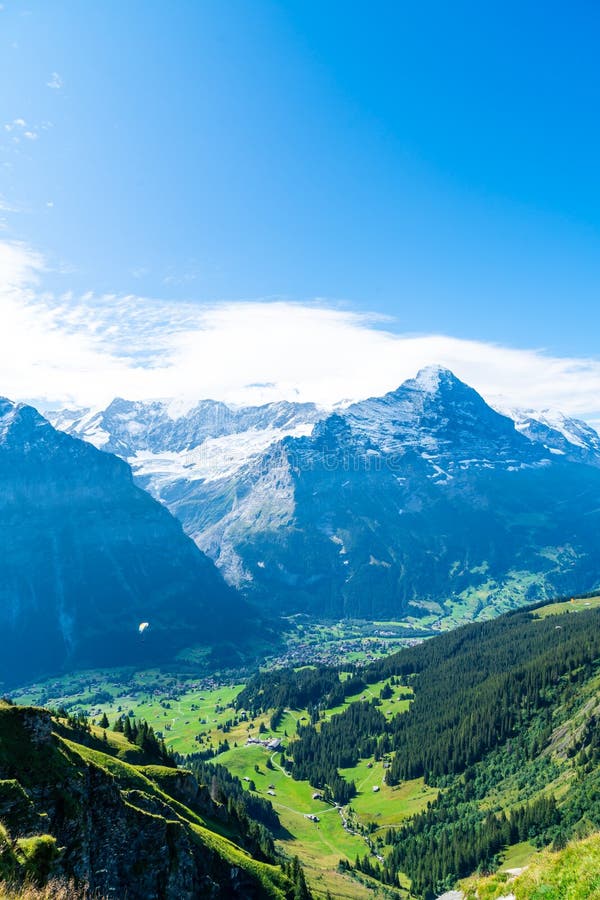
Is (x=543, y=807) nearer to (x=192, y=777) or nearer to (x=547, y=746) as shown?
(x=547, y=746)

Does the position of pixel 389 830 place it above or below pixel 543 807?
below

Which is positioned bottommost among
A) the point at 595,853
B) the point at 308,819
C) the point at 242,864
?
the point at 308,819

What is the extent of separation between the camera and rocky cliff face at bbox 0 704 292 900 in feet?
105

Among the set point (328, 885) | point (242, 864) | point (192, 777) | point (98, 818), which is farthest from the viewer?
point (328, 885)

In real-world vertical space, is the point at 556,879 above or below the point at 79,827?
above

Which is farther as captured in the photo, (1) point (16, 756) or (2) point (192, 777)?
(2) point (192, 777)

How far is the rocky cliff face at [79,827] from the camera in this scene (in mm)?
32138

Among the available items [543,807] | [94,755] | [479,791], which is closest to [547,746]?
[479,791]

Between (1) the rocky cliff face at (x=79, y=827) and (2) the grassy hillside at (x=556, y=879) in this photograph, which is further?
(1) the rocky cliff face at (x=79, y=827)

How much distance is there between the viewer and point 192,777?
85.2 metres

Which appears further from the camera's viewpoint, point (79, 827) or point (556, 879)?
point (79, 827)

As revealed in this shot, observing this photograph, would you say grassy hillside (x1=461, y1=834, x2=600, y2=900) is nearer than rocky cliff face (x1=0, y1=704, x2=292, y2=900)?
Yes

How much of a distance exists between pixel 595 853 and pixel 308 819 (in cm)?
20332

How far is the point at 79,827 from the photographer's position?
3944 centimetres
